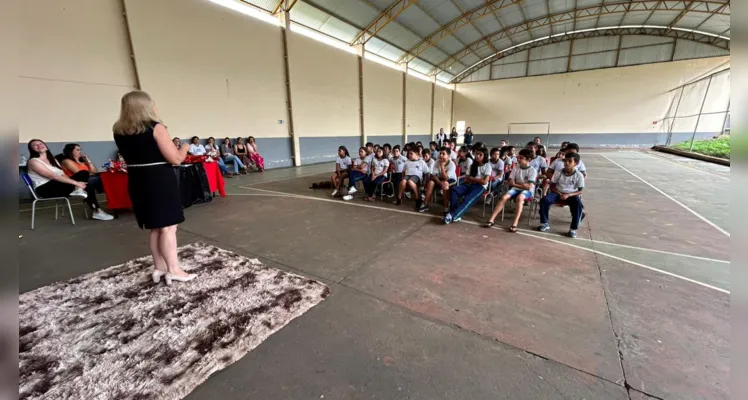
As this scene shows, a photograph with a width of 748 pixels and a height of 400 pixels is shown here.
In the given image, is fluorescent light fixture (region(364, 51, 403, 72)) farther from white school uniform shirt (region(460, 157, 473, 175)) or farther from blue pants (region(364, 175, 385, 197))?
blue pants (region(364, 175, 385, 197))

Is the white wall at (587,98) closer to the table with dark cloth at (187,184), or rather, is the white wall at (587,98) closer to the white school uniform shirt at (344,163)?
the white school uniform shirt at (344,163)

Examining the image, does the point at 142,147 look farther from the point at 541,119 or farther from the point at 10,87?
the point at 541,119

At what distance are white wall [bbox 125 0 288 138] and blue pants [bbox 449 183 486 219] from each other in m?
6.78

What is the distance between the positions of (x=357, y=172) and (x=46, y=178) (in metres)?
4.26

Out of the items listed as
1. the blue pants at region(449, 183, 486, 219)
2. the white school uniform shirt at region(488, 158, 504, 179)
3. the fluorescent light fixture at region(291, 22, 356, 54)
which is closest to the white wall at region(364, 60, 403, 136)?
the fluorescent light fixture at region(291, 22, 356, 54)

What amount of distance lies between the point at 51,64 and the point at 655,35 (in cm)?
2265

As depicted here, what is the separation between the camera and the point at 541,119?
18.4 meters

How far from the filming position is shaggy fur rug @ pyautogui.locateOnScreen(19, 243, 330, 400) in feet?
5.12

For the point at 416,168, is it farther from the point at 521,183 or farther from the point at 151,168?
the point at 151,168

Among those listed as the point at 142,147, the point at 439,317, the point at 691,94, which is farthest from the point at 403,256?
the point at 691,94

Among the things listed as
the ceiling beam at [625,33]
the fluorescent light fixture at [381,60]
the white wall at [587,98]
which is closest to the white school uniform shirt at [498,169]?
the fluorescent light fixture at [381,60]

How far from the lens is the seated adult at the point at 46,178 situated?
3816 mm

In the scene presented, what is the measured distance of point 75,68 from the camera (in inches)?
227

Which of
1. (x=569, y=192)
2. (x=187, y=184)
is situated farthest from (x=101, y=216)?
(x=569, y=192)
